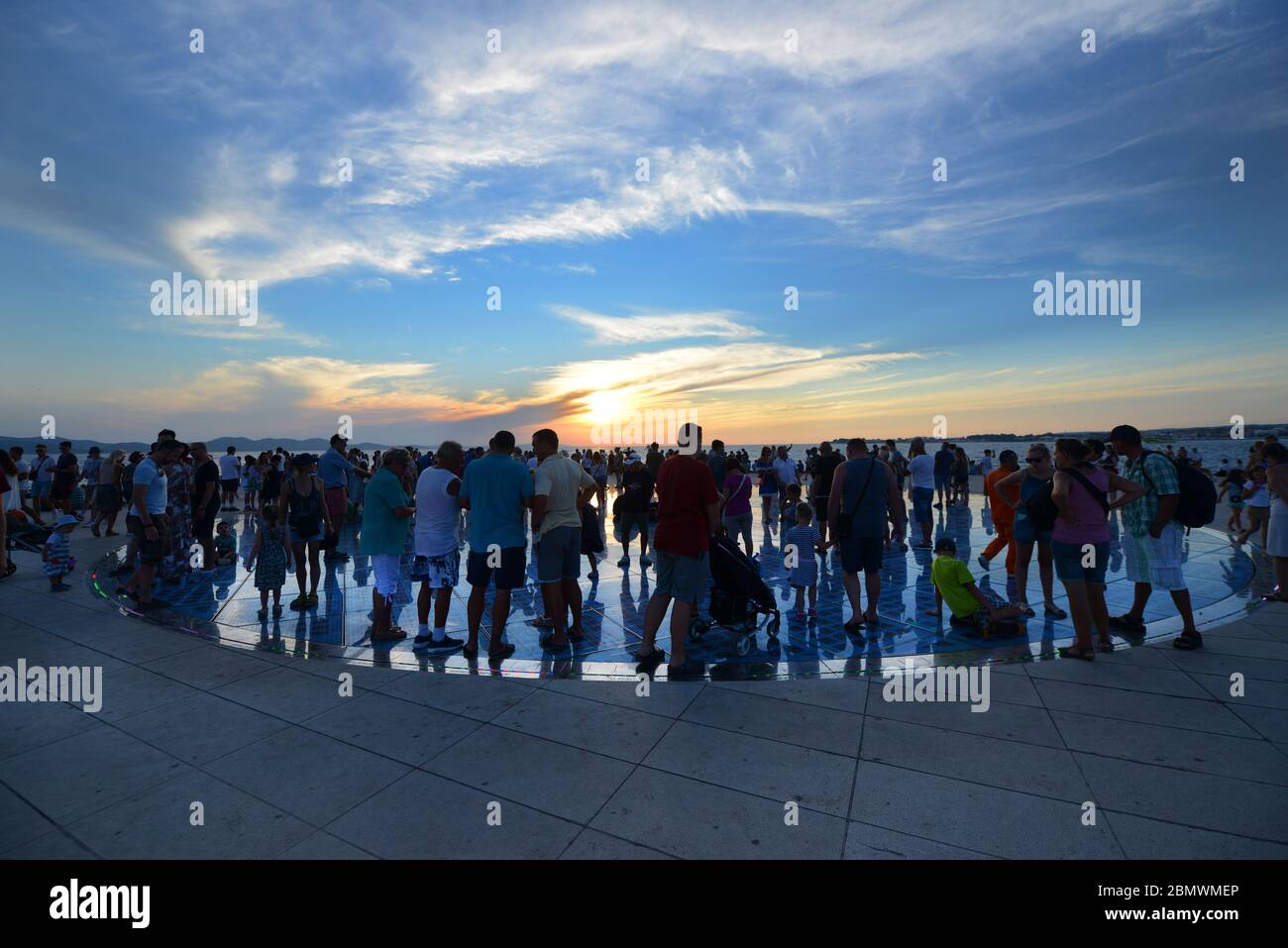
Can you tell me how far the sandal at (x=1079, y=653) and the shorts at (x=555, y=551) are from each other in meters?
4.41

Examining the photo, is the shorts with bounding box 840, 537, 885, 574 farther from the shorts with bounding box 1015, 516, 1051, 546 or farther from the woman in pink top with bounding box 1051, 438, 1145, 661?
the shorts with bounding box 1015, 516, 1051, 546

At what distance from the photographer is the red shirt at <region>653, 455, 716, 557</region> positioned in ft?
16.1

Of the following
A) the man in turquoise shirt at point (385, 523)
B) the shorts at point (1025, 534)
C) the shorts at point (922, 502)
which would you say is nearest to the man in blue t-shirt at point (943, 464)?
the shorts at point (922, 502)

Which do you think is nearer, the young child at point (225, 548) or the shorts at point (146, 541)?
the shorts at point (146, 541)

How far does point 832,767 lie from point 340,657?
14.3 ft

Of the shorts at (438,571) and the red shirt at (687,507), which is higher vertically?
the red shirt at (687,507)

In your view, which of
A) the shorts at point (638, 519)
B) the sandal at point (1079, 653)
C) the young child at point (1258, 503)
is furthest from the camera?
the young child at point (1258, 503)

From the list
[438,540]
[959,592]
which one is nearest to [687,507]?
[438,540]

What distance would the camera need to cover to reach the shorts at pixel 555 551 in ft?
17.9

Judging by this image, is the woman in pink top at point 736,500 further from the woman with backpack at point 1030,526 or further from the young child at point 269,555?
the young child at point 269,555

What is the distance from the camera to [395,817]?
300 centimetres
